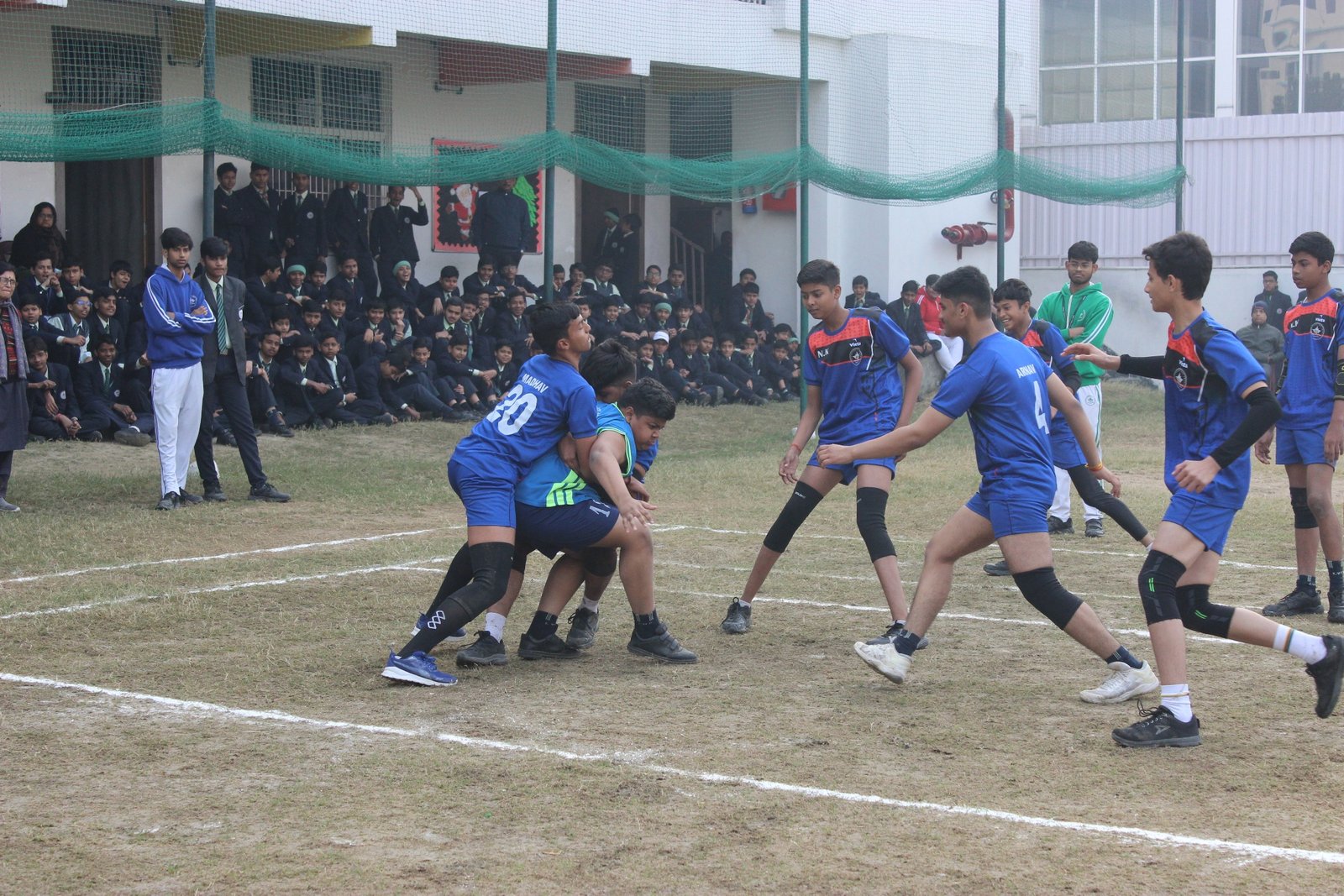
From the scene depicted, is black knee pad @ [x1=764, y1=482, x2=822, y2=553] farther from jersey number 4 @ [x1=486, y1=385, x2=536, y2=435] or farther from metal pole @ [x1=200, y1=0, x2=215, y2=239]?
metal pole @ [x1=200, y1=0, x2=215, y2=239]

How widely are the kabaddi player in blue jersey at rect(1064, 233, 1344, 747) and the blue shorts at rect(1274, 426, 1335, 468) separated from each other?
2.39m

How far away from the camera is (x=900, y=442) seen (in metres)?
6.37

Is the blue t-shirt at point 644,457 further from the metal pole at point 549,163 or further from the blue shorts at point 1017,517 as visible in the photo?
the metal pole at point 549,163

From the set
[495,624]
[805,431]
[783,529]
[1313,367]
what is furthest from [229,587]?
[1313,367]

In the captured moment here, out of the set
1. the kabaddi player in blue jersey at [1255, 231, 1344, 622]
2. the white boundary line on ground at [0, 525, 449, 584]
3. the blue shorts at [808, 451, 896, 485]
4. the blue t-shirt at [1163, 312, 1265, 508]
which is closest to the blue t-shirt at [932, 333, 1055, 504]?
the blue t-shirt at [1163, 312, 1265, 508]

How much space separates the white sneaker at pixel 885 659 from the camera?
6.35 m

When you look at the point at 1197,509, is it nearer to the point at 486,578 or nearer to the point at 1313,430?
the point at 1313,430

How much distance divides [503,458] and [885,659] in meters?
1.79

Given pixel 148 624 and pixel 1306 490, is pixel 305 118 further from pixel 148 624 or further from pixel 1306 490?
pixel 1306 490

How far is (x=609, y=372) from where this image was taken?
278 inches

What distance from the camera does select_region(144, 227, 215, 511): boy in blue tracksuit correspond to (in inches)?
460

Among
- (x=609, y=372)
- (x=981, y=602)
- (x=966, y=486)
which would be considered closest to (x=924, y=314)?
(x=966, y=486)

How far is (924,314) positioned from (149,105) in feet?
32.3

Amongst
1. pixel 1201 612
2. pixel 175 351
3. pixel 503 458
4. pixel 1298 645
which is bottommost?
pixel 1298 645
